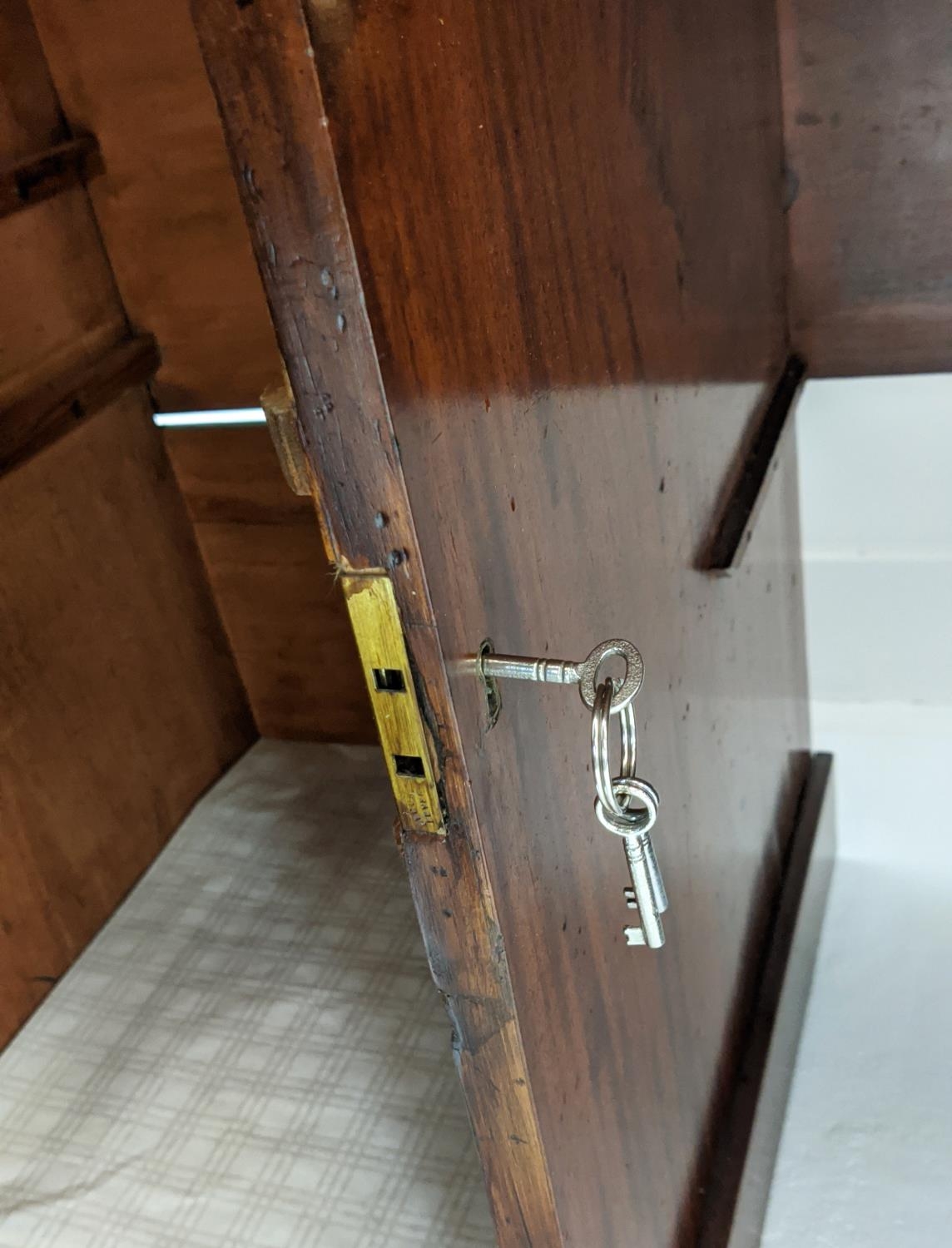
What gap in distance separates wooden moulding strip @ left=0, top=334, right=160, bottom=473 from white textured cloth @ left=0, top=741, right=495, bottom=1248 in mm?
606

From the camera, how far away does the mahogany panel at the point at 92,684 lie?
57.5 inches

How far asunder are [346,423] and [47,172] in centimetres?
119

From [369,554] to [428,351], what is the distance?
0.30ft

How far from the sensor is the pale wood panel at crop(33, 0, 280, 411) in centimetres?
146

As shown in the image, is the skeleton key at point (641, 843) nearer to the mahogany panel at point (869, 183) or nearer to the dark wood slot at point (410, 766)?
the dark wood slot at point (410, 766)

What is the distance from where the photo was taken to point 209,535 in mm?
1780

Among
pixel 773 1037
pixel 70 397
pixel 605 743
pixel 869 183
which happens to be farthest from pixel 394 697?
pixel 70 397

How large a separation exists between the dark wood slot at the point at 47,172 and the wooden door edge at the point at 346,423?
3.61ft

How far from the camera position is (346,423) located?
1.61ft

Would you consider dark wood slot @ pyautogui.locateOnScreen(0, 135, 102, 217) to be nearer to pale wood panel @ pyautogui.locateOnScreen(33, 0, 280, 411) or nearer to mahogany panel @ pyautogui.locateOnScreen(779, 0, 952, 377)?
pale wood panel @ pyautogui.locateOnScreen(33, 0, 280, 411)

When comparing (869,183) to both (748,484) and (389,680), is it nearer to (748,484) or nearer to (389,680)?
(748,484)

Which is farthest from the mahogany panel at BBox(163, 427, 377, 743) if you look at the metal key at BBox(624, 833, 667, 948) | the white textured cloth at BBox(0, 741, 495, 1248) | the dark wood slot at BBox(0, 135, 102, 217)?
the metal key at BBox(624, 833, 667, 948)

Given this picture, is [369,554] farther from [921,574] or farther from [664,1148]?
[921,574]

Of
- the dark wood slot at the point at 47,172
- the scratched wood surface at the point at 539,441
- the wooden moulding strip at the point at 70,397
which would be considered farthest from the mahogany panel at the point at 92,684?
the scratched wood surface at the point at 539,441
